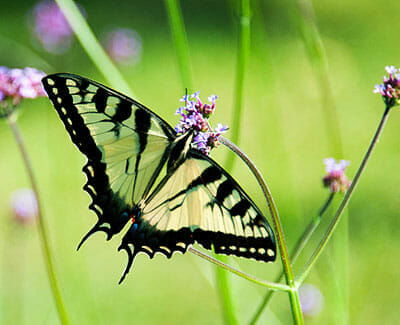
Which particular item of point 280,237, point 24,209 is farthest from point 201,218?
point 24,209

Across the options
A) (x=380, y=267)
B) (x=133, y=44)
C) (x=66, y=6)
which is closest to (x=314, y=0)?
(x=133, y=44)

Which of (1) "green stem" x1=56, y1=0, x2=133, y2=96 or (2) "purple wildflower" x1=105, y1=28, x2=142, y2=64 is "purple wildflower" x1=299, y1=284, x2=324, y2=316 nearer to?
(1) "green stem" x1=56, y1=0, x2=133, y2=96

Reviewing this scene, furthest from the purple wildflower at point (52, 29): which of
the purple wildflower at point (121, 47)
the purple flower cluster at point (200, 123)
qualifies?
the purple flower cluster at point (200, 123)

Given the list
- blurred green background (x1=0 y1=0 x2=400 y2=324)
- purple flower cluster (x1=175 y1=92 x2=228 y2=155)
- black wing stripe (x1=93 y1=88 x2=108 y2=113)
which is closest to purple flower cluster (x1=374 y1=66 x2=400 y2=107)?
purple flower cluster (x1=175 y1=92 x2=228 y2=155)

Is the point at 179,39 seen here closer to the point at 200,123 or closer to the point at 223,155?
→ the point at 200,123

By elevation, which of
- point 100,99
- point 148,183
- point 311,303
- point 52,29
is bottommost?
point 311,303

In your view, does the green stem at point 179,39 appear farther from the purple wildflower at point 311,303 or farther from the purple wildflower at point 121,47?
the purple wildflower at point 121,47

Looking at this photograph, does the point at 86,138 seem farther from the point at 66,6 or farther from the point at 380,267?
the point at 380,267
